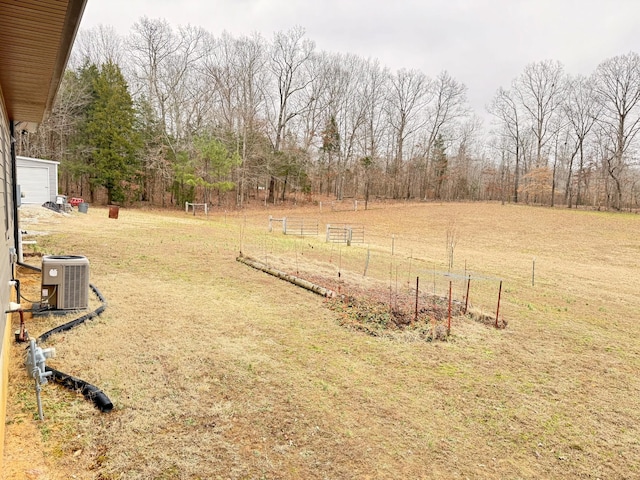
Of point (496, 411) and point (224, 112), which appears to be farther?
point (224, 112)

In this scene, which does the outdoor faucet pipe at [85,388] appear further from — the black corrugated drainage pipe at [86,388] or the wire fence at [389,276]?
the wire fence at [389,276]

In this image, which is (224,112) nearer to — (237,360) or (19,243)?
(19,243)

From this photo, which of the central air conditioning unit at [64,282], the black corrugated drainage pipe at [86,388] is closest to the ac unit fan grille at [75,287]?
the central air conditioning unit at [64,282]

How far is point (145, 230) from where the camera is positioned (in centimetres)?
1299

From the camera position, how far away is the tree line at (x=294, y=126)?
1013 inches

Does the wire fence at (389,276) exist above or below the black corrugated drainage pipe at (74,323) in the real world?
below

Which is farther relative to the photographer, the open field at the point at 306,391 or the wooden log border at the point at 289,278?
the wooden log border at the point at 289,278

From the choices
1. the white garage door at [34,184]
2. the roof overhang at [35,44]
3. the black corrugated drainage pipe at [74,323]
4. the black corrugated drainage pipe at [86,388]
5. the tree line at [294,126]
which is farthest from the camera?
the tree line at [294,126]

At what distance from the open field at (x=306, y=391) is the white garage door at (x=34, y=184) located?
1093cm

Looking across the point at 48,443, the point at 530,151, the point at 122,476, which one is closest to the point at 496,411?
the point at 122,476

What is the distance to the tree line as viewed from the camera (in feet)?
84.4

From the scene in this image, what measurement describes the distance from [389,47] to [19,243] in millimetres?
53911

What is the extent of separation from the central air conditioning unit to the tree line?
860 inches

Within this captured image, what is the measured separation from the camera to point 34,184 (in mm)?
16406
